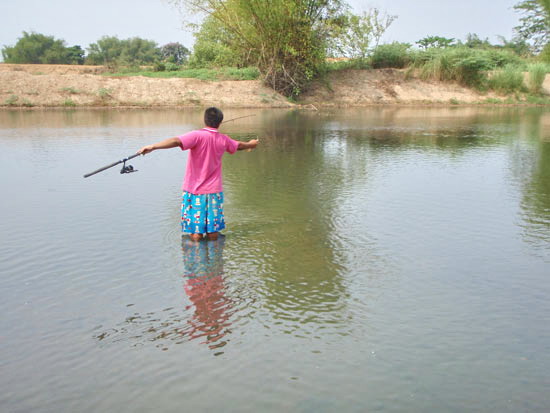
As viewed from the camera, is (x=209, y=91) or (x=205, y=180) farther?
(x=209, y=91)

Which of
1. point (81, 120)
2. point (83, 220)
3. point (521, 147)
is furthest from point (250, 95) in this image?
point (83, 220)

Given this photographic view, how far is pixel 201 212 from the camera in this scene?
5.56 m

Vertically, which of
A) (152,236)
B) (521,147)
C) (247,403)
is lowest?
(247,403)

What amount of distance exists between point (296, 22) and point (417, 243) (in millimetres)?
24278

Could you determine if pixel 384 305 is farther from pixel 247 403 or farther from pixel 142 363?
pixel 142 363

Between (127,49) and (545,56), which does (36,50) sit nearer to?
(127,49)

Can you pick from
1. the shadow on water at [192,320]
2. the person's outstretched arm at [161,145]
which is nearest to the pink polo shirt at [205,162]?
the person's outstretched arm at [161,145]

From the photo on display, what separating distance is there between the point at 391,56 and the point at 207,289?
32039 mm

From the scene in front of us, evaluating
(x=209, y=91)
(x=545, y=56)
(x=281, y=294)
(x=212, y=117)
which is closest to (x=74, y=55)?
(x=209, y=91)

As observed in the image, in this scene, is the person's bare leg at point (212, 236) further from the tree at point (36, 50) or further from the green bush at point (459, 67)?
the tree at point (36, 50)

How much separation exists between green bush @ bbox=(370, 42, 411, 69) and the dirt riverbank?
1.44m

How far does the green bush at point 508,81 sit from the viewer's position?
1230 inches

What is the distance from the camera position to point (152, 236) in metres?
5.89

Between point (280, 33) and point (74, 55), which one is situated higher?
point (74, 55)
